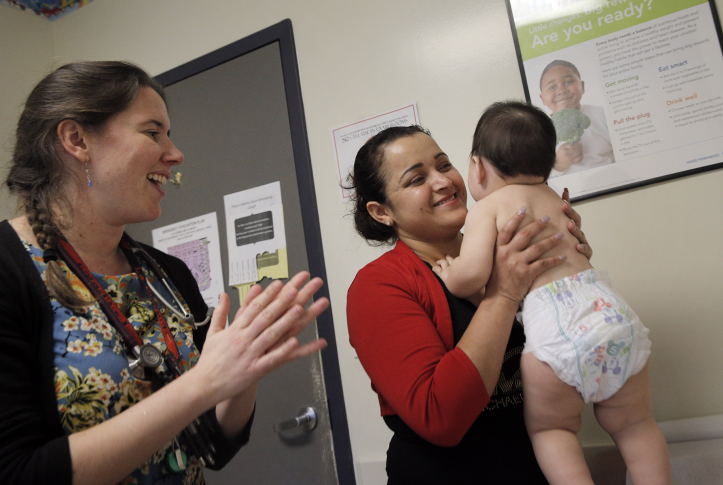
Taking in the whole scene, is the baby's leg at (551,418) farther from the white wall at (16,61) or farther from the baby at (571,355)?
the white wall at (16,61)

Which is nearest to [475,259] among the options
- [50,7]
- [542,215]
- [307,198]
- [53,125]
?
[542,215]

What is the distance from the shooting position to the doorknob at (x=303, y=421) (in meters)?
2.06

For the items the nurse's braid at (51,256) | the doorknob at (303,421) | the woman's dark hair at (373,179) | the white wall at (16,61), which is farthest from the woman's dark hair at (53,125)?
the white wall at (16,61)

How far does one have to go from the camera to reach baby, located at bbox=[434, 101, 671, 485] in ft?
3.67

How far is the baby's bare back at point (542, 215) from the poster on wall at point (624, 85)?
0.49m

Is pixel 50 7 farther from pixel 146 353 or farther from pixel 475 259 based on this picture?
pixel 475 259

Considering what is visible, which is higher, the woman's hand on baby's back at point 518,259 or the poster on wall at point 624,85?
the poster on wall at point 624,85

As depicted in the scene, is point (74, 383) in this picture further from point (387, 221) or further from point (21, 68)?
point (21, 68)

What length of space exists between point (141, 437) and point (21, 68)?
2703mm

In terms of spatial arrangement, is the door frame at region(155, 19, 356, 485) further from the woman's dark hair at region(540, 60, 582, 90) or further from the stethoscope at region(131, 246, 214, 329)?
the woman's dark hair at region(540, 60, 582, 90)

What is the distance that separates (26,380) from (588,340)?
1088 millimetres

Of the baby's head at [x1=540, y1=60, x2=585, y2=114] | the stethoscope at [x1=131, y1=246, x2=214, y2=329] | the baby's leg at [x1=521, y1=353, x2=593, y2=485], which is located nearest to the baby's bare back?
the baby's leg at [x1=521, y1=353, x2=593, y2=485]

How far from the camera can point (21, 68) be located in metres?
A: 2.75

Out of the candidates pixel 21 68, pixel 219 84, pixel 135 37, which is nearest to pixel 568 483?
pixel 219 84
